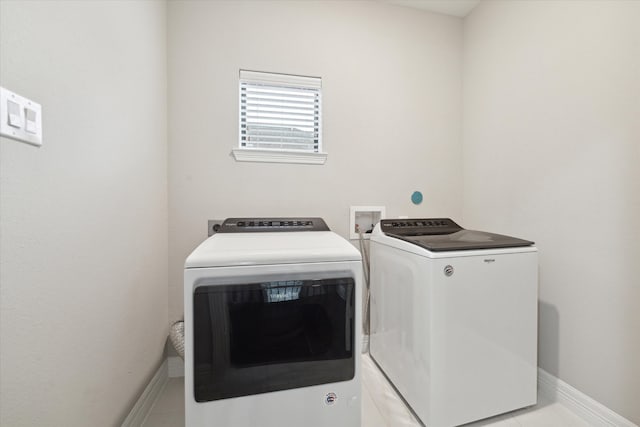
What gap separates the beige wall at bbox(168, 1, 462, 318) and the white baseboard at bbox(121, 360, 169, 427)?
13.0 inches

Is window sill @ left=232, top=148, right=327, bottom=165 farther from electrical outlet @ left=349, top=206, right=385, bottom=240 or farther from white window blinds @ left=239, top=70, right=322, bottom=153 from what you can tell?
electrical outlet @ left=349, top=206, right=385, bottom=240

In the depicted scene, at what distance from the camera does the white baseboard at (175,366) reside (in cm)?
159

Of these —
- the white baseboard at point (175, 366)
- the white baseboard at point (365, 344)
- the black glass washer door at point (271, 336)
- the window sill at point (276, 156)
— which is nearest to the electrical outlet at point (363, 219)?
the window sill at point (276, 156)

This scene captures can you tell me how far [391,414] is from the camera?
131 centimetres

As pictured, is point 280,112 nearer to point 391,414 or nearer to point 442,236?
point 442,236

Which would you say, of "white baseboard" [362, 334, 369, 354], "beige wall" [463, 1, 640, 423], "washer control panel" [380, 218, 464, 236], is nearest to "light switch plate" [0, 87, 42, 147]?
"washer control panel" [380, 218, 464, 236]

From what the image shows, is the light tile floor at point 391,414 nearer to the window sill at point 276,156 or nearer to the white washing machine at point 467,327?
the white washing machine at point 467,327

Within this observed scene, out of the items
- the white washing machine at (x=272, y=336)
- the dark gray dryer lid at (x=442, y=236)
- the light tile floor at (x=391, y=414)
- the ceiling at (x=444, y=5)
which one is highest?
the ceiling at (x=444, y=5)

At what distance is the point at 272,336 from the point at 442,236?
1.12 metres

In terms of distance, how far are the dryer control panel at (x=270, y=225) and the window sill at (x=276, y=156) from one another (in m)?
0.42

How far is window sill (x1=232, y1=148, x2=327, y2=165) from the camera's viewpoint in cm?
167

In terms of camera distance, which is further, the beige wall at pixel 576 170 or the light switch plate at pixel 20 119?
the beige wall at pixel 576 170

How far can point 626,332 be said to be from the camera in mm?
1117

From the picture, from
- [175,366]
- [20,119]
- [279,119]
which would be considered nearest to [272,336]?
[20,119]
